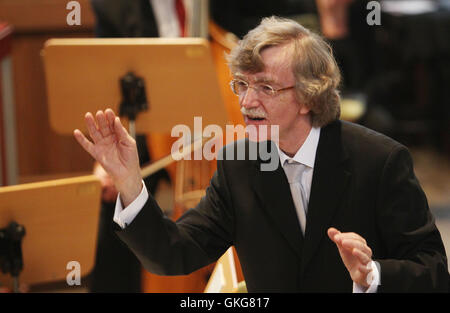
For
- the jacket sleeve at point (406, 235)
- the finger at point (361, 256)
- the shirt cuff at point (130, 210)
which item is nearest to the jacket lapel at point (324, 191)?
the jacket sleeve at point (406, 235)

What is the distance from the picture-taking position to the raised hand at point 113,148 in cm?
173

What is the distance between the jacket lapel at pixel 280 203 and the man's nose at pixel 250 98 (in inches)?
8.1

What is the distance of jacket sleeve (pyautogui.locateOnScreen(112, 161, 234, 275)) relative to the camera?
1826 millimetres

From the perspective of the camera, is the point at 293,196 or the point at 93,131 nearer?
the point at 93,131

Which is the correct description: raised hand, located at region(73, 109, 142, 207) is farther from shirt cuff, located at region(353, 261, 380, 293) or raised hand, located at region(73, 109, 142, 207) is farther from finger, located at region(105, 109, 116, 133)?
shirt cuff, located at region(353, 261, 380, 293)

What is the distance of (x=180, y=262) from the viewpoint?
1.90 meters

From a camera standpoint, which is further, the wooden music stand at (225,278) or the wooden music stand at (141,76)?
the wooden music stand at (141,76)

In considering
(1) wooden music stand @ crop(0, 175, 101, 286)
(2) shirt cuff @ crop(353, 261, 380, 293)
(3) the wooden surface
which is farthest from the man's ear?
(3) the wooden surface

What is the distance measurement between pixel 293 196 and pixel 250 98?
11.8 inches

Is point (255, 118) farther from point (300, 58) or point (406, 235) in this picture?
point (406, 235)

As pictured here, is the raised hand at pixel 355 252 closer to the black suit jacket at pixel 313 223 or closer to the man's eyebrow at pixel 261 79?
the black suit jacket at pixel 313 223

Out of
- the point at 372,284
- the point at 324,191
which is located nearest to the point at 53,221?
the point at 324,191

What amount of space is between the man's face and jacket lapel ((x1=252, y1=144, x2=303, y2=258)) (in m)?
0.16

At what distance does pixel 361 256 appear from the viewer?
155 cm
